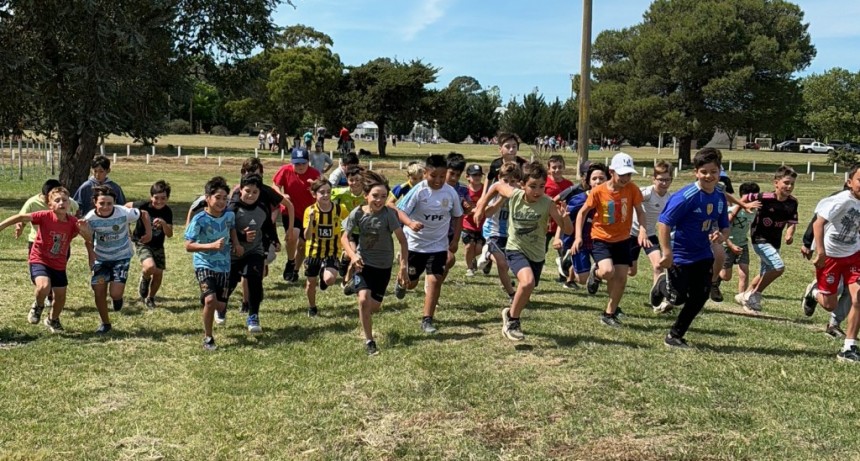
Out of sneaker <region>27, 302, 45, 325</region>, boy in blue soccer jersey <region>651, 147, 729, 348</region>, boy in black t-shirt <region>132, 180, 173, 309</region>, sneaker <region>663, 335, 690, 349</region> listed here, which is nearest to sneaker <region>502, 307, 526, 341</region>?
sneaker <region>663, 335, 690, 349</region>

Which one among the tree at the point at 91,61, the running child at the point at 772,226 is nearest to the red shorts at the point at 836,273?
the running child at the point at 772,226

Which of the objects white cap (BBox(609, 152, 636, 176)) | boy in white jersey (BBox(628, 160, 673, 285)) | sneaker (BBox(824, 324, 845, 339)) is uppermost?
white cap (BBox(609, 152, 636, 176))

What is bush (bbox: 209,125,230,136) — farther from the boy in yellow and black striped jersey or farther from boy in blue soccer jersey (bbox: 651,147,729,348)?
boy in blue soccer jersey (bbox: 651,147,729,348)

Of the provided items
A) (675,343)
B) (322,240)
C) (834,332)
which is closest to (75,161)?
(322,240)

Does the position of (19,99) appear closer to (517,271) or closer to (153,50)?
(153,50)

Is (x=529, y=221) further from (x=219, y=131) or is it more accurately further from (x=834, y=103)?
(x=219, y=131)

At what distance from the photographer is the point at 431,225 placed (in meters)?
7.27

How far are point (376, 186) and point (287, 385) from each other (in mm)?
2069

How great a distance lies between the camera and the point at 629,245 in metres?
7.55

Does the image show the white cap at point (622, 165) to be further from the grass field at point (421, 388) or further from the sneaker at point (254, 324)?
the sneaker at point (254, 324)

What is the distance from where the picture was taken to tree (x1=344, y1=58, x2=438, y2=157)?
52438 millimetres

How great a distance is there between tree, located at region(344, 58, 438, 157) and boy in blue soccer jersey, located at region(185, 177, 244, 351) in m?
45.8

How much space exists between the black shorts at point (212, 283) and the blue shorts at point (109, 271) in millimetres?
1229

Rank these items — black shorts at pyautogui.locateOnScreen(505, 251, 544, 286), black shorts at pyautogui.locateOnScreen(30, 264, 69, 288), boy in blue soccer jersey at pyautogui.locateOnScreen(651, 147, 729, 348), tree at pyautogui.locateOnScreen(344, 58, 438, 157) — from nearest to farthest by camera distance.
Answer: boy in blue soccer jersey at pyautogui.locateOnScreen(651, 147, 729, 348) < black shorts at pyautogui.locateOnScreen(505, 251, 544, 286) < black shorts at pyautogui.locateOnScreen(30, 264, 69, 288) < tree at pyautogui.locateOnScreen(344, 58, 438, 157)
